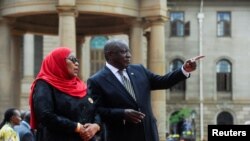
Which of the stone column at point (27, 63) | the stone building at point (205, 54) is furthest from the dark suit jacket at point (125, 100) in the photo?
the stone column at point (27, 63)

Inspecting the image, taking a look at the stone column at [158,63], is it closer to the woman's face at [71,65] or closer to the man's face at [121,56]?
the man's face at [121,56]

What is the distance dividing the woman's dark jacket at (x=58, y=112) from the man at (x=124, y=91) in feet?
0.70

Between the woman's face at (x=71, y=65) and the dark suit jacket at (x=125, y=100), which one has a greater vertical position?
the woman's face at (x=71, y=65)

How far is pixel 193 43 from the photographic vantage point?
63000 mm

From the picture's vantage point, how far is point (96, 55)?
198 ft

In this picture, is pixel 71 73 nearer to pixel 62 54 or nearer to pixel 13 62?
pixel 62 54

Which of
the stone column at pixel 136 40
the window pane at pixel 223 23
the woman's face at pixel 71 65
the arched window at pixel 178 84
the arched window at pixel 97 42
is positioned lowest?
the arched window at pixel 178 84

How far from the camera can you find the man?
848 cm

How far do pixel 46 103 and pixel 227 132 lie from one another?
2173mm

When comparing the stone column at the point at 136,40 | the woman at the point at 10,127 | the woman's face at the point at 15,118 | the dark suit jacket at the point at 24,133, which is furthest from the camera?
the stone column at the point at 136,40

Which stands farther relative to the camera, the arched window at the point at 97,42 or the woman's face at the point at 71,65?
the arched window at the point at 97,42

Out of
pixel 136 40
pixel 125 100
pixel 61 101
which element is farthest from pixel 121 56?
pixel 136 40

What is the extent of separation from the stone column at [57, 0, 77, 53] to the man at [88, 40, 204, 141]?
648 inches

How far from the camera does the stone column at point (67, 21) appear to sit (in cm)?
2503
